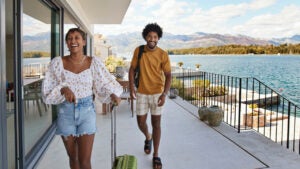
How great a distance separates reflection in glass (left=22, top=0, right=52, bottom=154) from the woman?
819 mm

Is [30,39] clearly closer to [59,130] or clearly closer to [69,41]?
[69,41]

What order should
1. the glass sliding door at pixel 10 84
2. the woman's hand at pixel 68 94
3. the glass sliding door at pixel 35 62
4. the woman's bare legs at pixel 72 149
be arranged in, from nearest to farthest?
the woman's hand at pixel 68 94, the woman's bare legs at pixel 72 149, the glass sliding door at pixel 10 84, the glass sliding door at pixel 35 62

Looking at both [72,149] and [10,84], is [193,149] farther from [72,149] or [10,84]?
[10,84]

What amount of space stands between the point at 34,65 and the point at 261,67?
135 ft

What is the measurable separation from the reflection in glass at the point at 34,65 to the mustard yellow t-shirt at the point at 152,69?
1.01 metres

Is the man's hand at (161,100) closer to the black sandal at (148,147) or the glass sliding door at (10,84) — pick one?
the black sandal at (148,147)

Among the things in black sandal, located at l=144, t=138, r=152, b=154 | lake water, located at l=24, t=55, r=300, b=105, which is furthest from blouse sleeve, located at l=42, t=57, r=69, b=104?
lake water, located at l=24, t=55, r=300, b=105

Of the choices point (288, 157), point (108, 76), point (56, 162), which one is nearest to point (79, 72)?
point (108, 76)

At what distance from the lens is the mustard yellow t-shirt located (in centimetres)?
260

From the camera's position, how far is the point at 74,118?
1658 mm

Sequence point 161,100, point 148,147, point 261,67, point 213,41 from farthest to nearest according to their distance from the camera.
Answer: point 213,41 → point 261,67 → point 148,147 → point 161,100

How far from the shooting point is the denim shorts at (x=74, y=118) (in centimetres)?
165

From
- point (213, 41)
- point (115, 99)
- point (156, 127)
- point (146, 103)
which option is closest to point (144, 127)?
point (156, 127)

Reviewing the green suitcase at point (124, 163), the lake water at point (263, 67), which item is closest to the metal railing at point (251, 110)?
the green suitcase at point (124, 163)
